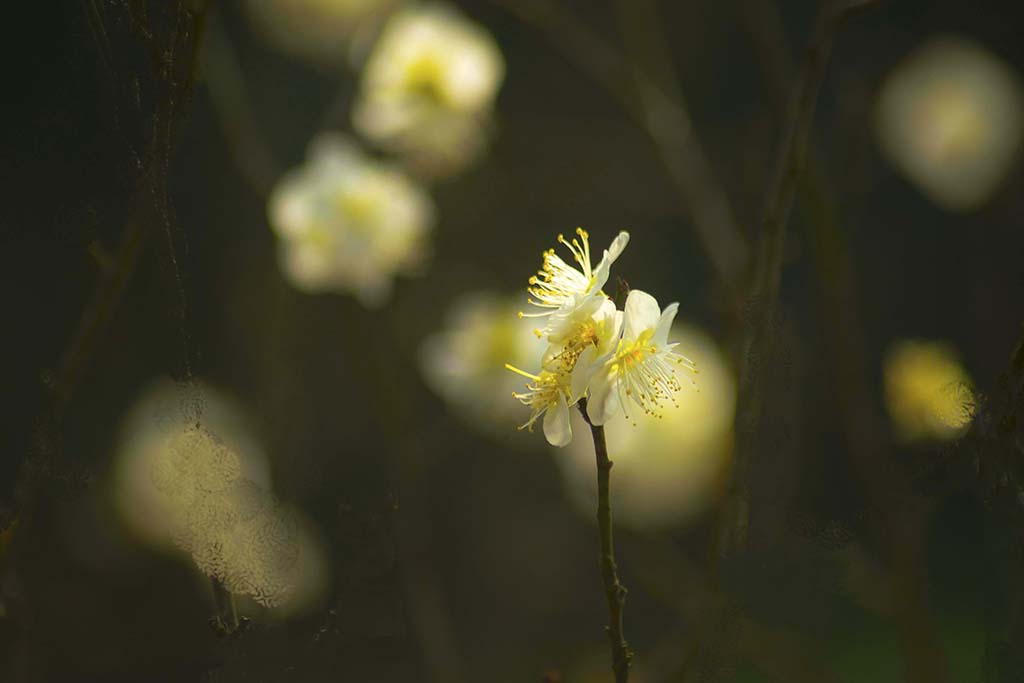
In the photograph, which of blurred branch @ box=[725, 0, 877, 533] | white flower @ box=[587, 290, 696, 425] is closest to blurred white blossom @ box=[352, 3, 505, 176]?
blurred branch @ box=[725, 0, 877, 533]

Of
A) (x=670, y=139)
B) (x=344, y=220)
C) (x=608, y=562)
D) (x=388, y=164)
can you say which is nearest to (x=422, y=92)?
(x=388, y=164)

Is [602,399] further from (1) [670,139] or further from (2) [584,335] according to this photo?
(1) [670,139]

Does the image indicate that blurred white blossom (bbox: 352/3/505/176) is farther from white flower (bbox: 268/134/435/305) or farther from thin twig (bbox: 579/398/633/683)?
thin twig (bbox: 579/398/633/683)

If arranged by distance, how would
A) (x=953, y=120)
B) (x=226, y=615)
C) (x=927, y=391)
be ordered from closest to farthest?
(x=226, y=615) < (x=927, y=391) < (x=953, y=120)

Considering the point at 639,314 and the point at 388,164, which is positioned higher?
the point at 639,314

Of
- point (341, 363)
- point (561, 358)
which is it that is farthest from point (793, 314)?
point (341, 363)

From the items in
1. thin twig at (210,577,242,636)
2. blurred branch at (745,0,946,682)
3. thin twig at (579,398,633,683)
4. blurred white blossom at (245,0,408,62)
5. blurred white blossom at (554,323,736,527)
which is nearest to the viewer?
thin twig at (579,398,633,683)
